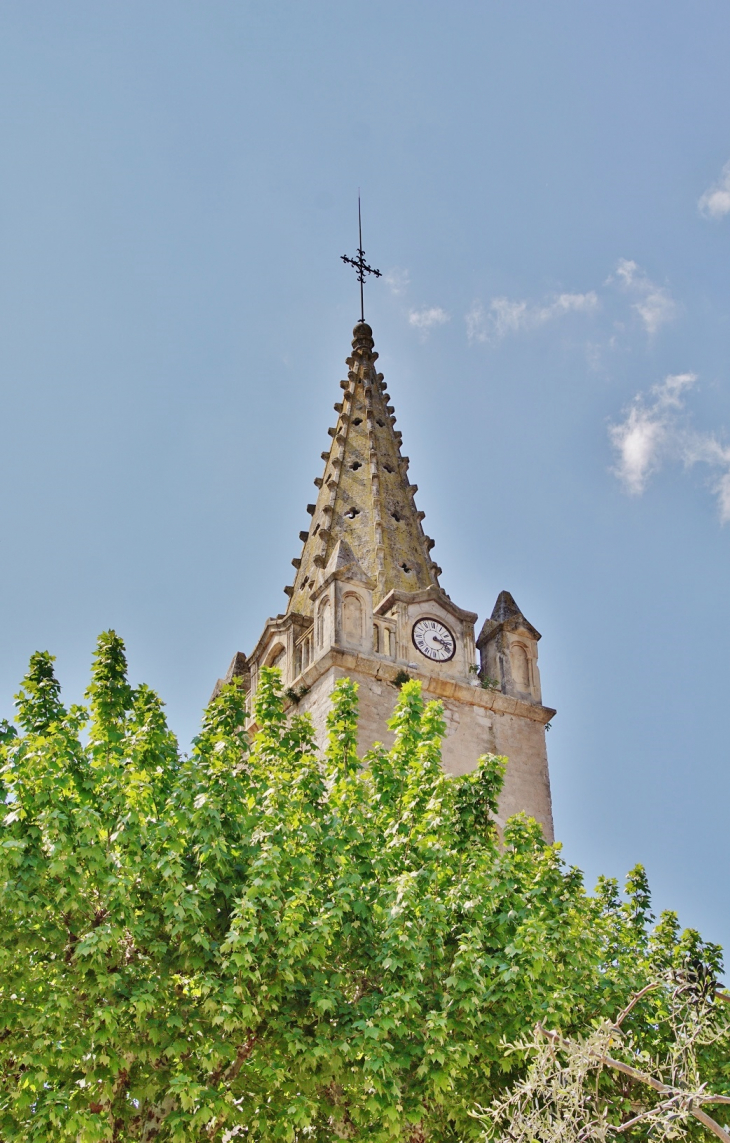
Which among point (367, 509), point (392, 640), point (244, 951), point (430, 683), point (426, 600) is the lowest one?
point (244, 951)

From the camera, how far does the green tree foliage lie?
11406 mm

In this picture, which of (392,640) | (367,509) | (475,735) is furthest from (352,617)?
(367,509)

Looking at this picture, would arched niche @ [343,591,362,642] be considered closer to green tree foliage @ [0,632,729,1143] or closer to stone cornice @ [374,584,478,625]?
stone cornice @ [374,584,478,625]

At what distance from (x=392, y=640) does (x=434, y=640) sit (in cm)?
102

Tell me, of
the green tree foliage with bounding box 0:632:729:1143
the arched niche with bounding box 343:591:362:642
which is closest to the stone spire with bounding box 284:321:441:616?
the arched niche with bounding box 343:591:362:642

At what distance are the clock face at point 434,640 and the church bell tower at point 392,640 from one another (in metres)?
0.03

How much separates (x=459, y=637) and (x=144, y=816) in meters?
12.7

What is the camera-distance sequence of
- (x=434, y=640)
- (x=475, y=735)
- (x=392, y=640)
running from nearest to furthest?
Result: (x=475, y=735) → (x=392, y=640) → (x=434, y=640)

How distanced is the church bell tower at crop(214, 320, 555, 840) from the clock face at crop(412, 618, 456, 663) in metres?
0.03

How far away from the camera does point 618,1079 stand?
13812 millimetres

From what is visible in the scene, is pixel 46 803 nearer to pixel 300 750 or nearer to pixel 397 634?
pixel 300 750

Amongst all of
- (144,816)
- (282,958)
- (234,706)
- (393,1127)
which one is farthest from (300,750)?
(393,1127)

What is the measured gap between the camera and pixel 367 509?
27844mm

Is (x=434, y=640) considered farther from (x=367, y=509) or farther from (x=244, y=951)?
(x=244, y=951)
